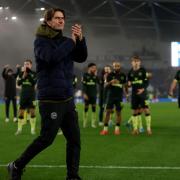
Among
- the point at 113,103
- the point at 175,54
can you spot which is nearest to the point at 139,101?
the point at 113,103

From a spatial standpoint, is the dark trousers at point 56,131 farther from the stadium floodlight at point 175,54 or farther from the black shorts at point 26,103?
the stadium floodlight at point 175,54

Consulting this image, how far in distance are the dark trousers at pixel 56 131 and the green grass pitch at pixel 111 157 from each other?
922 millimetres

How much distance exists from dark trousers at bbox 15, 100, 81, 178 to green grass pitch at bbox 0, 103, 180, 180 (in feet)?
3.03

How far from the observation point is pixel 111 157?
942 cm

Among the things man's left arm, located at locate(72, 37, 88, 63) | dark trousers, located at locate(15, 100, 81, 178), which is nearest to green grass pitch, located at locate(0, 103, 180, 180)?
dark trousers, located at locate(15, 100, 81, 178)

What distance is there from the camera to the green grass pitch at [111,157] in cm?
742

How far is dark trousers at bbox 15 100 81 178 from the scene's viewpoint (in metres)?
6.05

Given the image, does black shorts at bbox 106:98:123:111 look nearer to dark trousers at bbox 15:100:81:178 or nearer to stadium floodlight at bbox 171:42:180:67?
dark trousers at bbox 15:100:81:178

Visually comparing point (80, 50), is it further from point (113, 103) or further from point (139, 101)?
point (113, 103)

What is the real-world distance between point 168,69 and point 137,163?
147 feet

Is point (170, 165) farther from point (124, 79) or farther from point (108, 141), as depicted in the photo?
point (124, 79)

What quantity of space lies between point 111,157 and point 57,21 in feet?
13.5

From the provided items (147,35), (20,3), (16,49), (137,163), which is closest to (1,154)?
(137,163)

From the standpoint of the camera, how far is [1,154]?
987 centimetres
